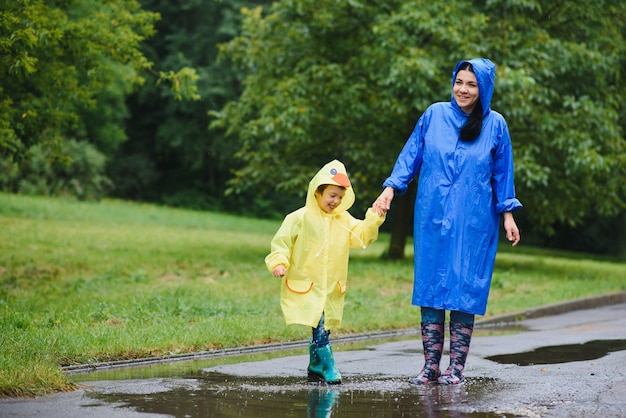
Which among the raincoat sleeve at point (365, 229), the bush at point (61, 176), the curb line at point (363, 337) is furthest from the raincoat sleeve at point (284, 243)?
the bush at point (61, 176)

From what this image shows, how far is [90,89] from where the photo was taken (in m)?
15.0

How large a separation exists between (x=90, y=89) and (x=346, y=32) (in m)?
7.59

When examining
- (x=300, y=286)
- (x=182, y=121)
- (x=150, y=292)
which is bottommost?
(x=150, y=292)

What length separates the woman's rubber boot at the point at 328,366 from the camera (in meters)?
6.44

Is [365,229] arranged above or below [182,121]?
below

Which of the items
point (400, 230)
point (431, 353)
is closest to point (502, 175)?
point (431, 353)

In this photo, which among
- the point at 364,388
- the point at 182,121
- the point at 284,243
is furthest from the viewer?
the point at 182,121

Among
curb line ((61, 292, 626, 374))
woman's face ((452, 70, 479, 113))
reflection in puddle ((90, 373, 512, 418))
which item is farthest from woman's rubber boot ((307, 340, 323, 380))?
woman's face ((452, 70, 479, 113))

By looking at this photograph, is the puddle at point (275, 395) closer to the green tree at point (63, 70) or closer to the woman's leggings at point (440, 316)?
the woman's leggings at point (440, 316)

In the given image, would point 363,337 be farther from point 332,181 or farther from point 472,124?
point 472,124

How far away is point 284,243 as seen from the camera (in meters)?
6.62

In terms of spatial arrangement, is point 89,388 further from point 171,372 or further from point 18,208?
point 18,208

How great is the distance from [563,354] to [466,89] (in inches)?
109

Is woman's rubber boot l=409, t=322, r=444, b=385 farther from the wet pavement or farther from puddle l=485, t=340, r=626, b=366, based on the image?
puddle l=485, t=340, r=626, b=366
